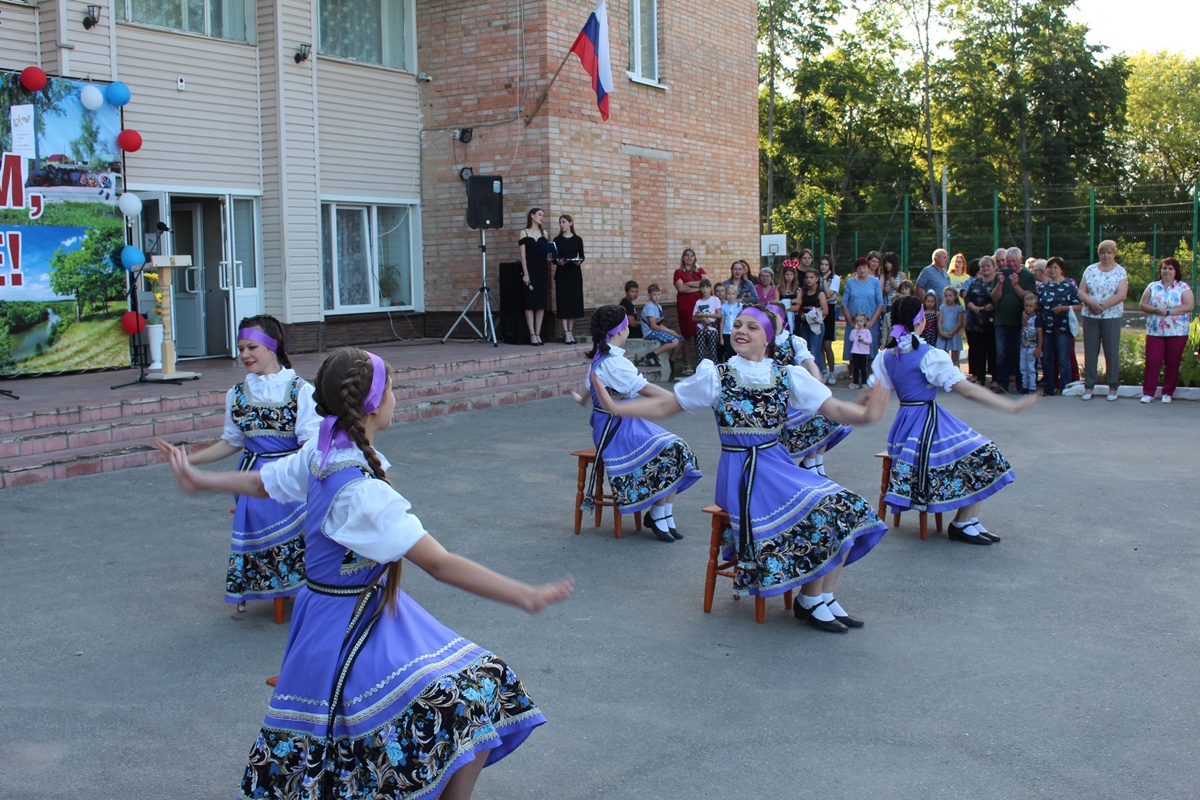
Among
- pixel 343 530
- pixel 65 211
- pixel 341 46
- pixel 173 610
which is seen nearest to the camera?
pixel 343 530

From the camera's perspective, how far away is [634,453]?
7875 millimetres

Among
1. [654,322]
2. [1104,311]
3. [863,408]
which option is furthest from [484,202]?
[863,408]

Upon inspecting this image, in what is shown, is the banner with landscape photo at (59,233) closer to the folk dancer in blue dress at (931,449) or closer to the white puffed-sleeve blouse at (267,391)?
the white puffed-sleeve blouse at (267,391)

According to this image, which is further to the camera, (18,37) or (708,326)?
(708,326)

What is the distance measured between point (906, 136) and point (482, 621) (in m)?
51.7

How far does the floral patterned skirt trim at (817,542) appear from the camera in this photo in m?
5.75

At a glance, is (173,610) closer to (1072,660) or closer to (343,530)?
(343,530)

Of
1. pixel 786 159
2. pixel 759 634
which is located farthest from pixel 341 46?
pixel 786 159

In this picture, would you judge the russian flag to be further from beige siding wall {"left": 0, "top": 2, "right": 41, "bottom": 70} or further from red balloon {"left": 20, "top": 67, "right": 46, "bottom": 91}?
red balloon {"left": 20, "top": 67, "right": 46, "bottom": 91}

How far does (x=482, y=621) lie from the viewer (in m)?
6.07

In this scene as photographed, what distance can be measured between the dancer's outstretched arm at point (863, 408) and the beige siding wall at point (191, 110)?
11667 millimetres

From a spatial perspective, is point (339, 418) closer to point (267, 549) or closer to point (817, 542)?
point (267, 549)

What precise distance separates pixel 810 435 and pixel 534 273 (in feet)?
28.9

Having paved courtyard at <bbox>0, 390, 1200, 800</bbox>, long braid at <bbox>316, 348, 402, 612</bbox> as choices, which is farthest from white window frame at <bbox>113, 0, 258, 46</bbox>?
long braid at <bbox>316, 348, 402, 612</bbox>
